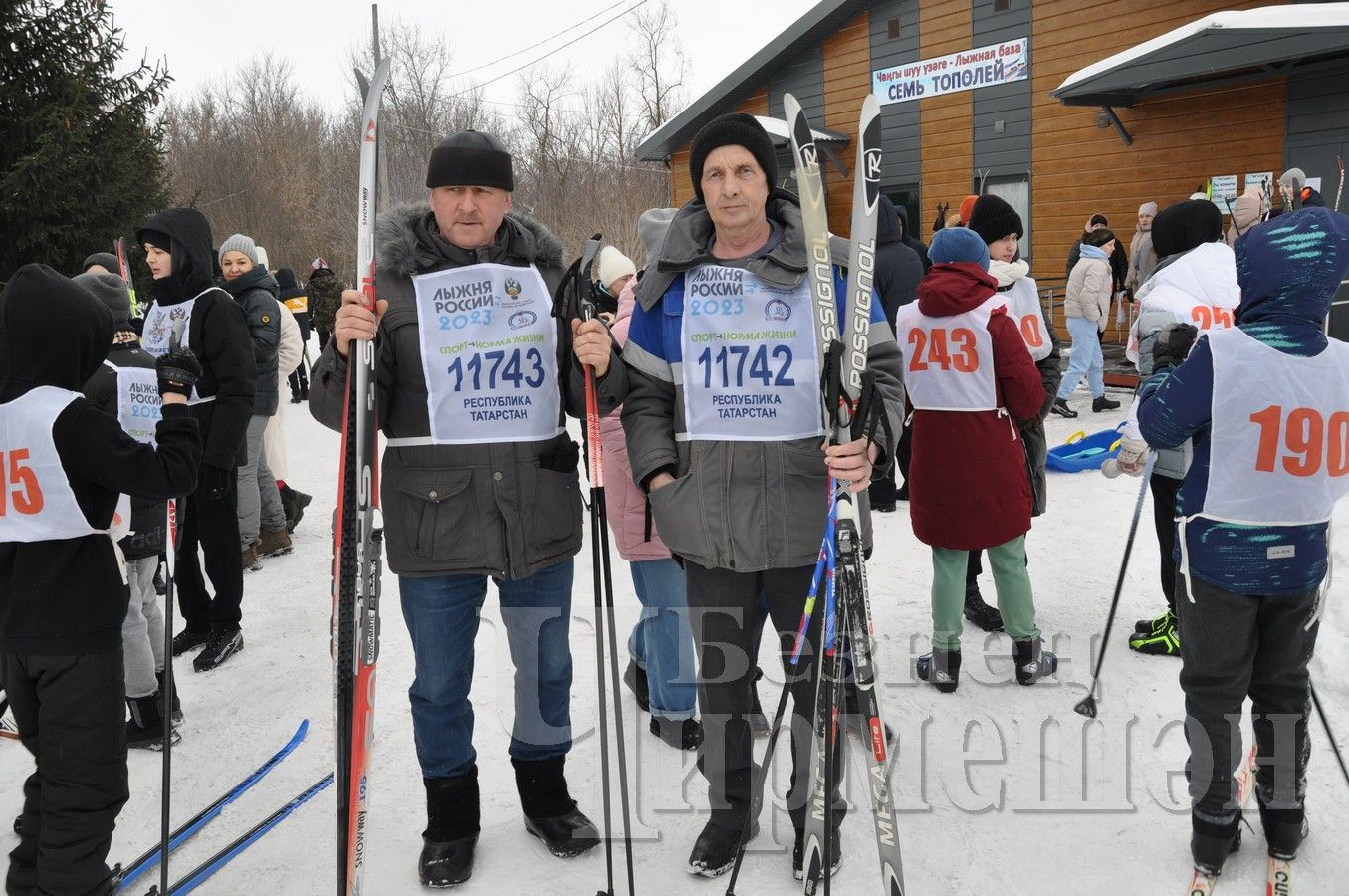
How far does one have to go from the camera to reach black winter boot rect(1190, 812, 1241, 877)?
257 centimetres

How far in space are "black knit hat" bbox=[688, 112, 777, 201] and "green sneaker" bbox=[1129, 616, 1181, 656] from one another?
2829 mm

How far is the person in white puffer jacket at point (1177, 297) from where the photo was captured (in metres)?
4.04

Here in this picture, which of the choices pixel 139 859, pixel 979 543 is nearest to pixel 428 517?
pixel 139 859

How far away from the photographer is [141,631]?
368 cm

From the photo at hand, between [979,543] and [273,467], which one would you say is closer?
[979,543]

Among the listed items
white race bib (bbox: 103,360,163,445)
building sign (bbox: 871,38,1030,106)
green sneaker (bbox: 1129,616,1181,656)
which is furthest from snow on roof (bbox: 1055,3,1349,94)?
white race bib (bbox: 103,360,163,445)

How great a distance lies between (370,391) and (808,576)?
1.35m

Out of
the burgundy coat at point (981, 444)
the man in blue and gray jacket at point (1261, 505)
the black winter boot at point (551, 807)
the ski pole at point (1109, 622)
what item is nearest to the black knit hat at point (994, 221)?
the burgundy coat at point (981, 444)

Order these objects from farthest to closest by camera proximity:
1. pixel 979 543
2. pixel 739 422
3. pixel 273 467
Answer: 1. pixel 273 467
2. pixel 979 543
3. pixel 739 422

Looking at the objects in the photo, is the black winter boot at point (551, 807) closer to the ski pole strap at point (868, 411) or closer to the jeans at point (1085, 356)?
the ski pole strap at point (868, 411)

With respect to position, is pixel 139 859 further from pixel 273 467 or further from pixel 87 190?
pixel 87 190

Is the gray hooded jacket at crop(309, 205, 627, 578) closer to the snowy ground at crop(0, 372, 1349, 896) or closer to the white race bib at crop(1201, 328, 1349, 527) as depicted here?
the snowy ground at crop(0, 372, 1349, 896)

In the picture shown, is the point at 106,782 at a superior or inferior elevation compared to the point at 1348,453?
inferior

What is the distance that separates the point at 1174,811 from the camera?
3020 millimetres
